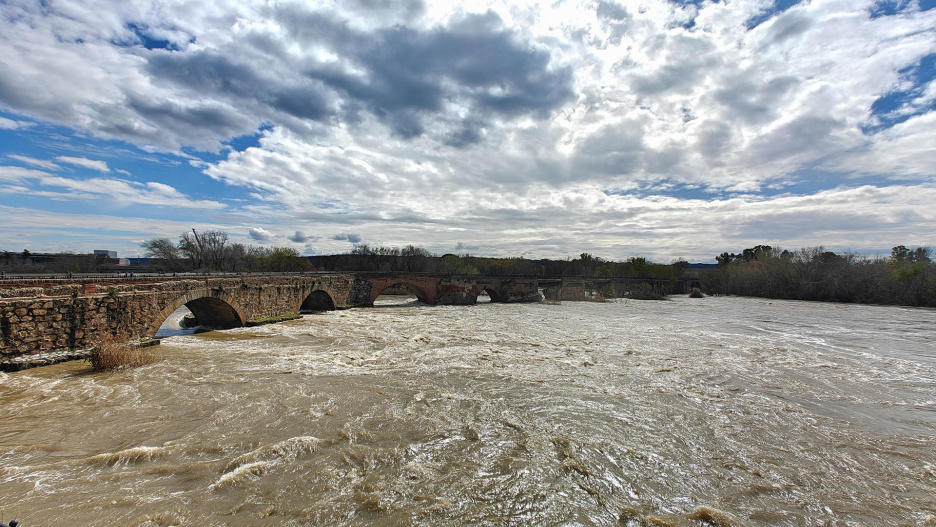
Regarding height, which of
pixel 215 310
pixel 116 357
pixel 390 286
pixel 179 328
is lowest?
pixel 179 328

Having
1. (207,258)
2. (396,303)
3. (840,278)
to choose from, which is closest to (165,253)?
(207,258)

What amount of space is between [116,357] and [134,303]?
391 centimetres

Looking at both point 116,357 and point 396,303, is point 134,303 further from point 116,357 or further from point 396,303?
point 396,303

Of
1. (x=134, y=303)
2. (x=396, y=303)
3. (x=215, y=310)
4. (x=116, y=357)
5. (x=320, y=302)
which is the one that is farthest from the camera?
(x=396, y=303)

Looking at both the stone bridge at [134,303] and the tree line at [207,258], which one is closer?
the stone bridge at [134,303]

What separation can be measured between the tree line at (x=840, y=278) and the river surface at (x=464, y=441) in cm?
5137

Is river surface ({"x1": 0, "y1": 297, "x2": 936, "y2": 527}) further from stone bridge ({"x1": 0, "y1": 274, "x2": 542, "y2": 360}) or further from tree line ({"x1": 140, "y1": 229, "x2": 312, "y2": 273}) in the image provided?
tree line ({"x1": 140, "y1": 229, "x2": 312, "y2": 273})

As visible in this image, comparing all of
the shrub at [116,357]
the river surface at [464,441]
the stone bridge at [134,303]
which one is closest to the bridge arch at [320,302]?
the stone bridge at [134,303]

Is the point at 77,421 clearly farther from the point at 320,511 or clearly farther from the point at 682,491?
the point at 682,491

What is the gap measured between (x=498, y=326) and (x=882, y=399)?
17587 millimetres

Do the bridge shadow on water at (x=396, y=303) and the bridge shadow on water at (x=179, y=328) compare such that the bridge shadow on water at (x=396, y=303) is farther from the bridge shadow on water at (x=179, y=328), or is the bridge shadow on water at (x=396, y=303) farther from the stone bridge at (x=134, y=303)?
the bridge shadow on water at (x=179, y=328)

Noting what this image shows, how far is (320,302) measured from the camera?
32.0 meters

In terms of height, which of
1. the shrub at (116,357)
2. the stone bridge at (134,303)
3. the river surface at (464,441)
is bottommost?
the river surface at (464,441)

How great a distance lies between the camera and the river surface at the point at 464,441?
5.53 metres
